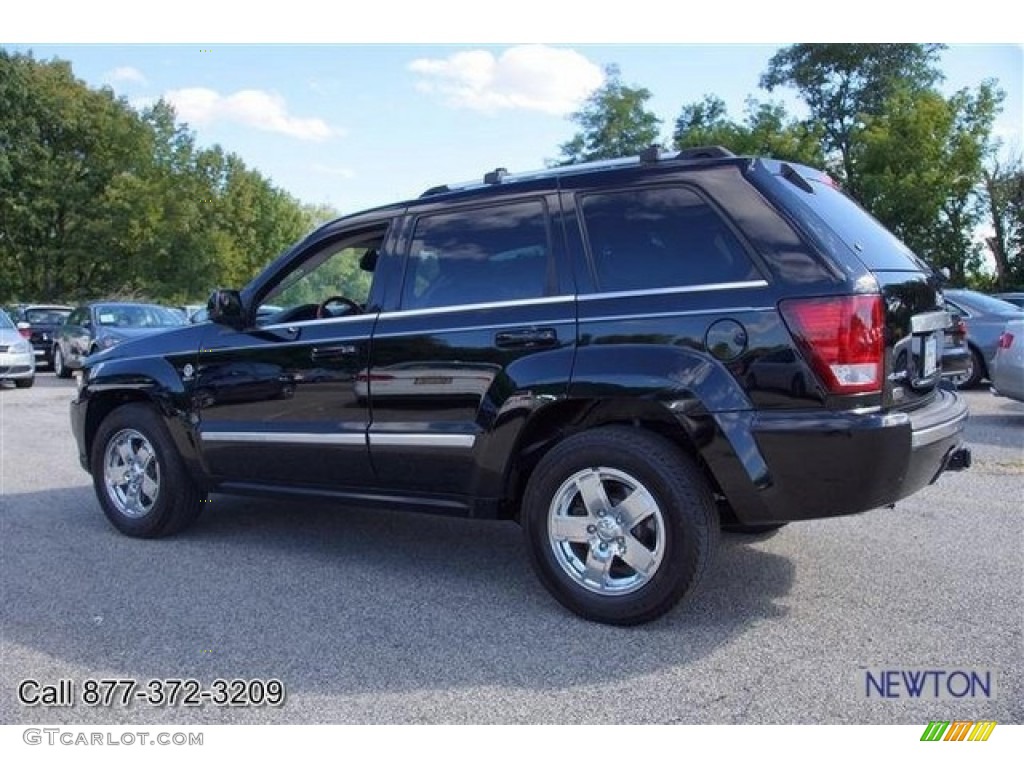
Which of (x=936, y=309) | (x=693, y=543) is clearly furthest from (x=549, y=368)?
(x=936, y=309)

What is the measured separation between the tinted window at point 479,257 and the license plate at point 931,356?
1668mm

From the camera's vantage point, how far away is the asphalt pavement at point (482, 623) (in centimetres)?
314

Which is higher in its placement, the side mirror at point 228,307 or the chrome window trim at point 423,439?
the side mirror at point 228,307

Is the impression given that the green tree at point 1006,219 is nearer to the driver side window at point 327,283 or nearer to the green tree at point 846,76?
the green tree at point 846,76

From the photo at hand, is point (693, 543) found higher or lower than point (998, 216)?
lower

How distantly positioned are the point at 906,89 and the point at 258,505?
117 ft

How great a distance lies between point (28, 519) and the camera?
19.4 ft

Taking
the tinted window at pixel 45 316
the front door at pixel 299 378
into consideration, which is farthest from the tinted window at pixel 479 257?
the tinted window at pixel 45 316

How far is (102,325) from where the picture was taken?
16734 millimetres

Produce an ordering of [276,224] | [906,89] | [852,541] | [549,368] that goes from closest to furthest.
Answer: [549,368], [852,541], [906,89], [276,224]

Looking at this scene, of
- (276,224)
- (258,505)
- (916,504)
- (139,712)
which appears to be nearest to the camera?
(139,712)

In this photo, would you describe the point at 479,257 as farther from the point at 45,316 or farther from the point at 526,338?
the point at 45,316

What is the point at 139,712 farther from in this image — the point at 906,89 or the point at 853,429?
the point at 906,89

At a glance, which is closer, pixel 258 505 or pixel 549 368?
pixel 549 368
